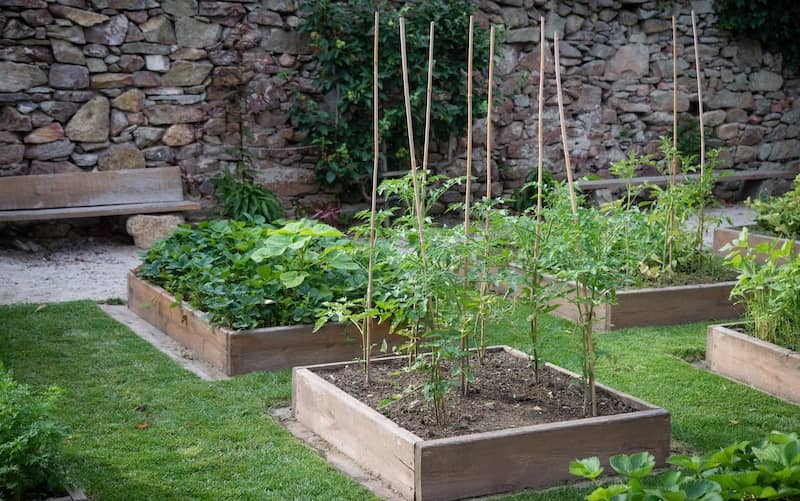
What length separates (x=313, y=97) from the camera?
9297mm

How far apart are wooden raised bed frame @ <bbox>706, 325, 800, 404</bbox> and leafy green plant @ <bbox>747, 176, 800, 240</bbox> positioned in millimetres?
2342

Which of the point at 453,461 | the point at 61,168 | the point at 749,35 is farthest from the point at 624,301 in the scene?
the point at 749,35

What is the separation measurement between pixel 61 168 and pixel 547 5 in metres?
5.31

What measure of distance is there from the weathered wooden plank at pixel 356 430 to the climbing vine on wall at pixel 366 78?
5022 millimetres

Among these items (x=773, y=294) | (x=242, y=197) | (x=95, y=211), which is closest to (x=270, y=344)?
(x=773, y=294)

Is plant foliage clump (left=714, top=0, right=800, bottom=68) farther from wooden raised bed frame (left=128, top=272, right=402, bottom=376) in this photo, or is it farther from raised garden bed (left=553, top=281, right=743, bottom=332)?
wooden raised bed frame (left=128, top=272, right=402, bottom=376)

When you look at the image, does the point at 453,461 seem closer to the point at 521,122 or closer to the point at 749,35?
the point at 521,122

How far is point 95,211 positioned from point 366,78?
2.76 m

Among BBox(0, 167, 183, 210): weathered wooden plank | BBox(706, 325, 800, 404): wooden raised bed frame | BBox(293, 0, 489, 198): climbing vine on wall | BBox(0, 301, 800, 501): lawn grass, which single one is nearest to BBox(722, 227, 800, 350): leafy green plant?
BBox(706, 325, 800, 404): wooden raised bed frame

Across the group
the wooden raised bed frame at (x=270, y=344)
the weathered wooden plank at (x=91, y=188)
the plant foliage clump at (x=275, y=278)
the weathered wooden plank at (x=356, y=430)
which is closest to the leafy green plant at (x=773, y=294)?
the wooden raised bed frame at (x=270, y=344)

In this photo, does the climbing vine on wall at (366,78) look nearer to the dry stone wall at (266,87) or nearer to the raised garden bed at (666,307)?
the dry stone wall at (266,87)

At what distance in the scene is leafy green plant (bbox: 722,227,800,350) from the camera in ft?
15.2

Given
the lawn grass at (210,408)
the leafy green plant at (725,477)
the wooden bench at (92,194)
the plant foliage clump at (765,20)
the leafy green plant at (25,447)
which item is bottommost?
the lawn grass at (210,408)

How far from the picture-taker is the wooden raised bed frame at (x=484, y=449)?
331 cm
